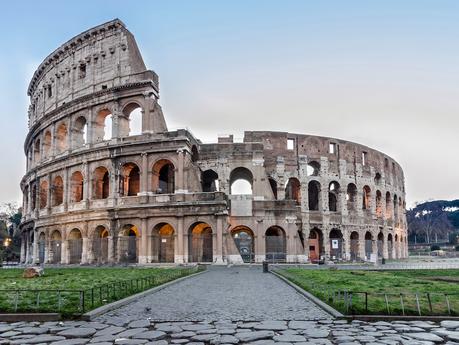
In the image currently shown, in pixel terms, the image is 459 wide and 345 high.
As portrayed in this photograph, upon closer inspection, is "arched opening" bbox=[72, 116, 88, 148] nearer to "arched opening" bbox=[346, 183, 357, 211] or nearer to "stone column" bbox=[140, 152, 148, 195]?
"stone column" bbox=[140, 152, 148, 195]

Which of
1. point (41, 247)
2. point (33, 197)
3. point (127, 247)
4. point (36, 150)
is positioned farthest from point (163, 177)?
point (36, 150)

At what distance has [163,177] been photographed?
37.8 meters

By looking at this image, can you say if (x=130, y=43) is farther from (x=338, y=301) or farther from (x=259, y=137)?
(x=338, y=301)

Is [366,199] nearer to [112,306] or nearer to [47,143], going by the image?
[47,143]

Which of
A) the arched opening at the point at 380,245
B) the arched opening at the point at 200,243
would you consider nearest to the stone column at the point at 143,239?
the arched opening at the point at 200,243

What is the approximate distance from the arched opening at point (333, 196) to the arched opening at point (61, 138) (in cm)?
2478

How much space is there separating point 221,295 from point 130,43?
2833 cm

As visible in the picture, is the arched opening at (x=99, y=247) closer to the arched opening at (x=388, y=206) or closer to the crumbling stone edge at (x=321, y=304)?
the crumbling stone edge at (x=321, y=304)

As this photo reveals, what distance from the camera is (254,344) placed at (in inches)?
245

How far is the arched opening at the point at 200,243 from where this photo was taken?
33219 millimetres

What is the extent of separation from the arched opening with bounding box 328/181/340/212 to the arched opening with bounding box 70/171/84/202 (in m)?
22.7

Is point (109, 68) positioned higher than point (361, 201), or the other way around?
point (109, 68)

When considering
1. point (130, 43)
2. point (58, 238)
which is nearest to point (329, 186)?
point (130, 43)

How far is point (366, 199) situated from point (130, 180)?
78.8 ft
